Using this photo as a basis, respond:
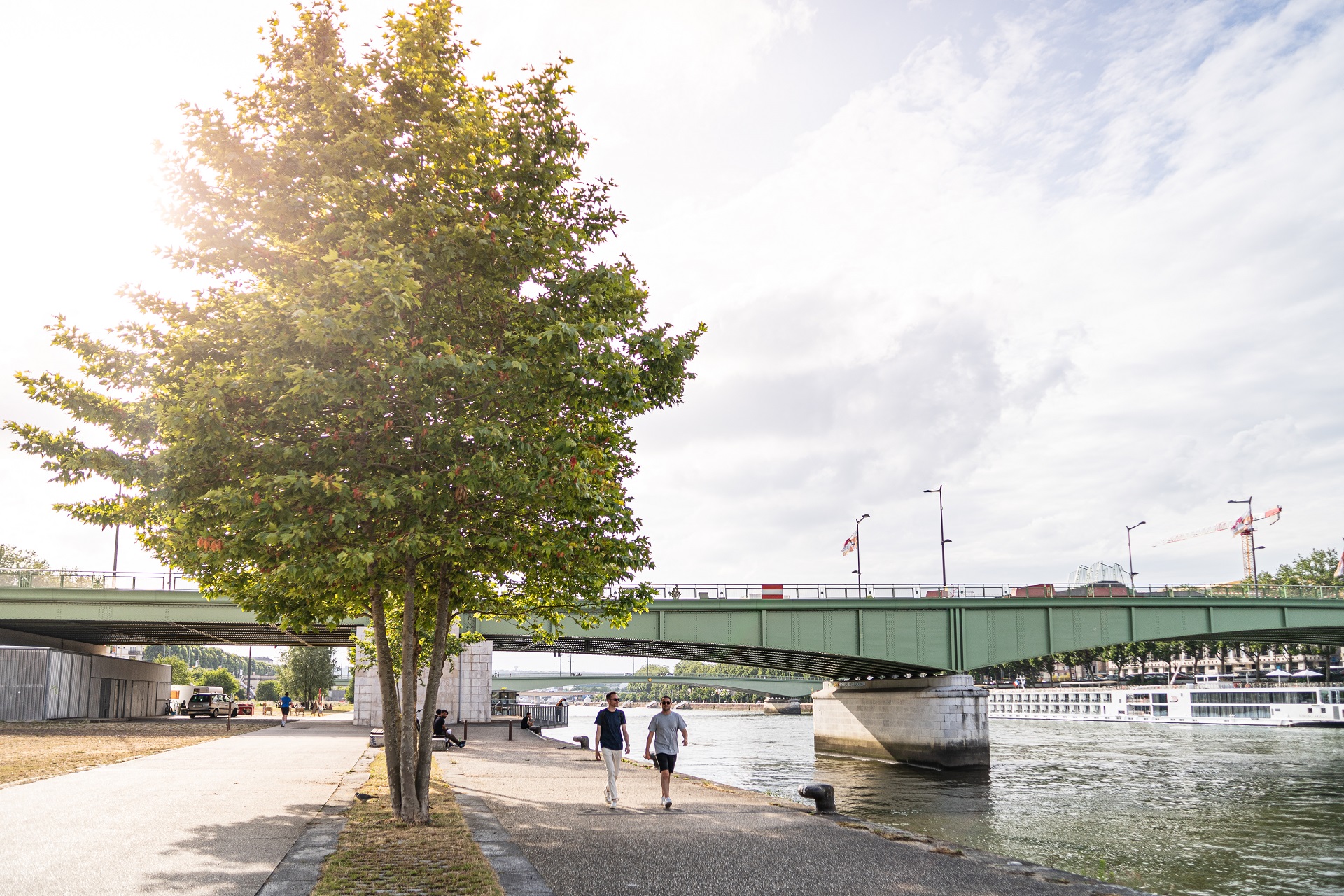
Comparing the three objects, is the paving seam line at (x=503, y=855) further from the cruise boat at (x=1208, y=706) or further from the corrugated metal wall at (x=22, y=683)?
the cruise boat at (x=1208, y=706)

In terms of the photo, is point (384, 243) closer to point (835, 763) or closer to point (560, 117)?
point (560, 117)

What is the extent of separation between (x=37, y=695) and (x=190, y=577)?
140 feet

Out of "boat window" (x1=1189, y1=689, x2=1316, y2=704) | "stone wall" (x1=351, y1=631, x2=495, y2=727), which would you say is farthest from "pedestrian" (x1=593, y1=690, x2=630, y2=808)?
Result: "boat window" (x1=1189, y1=689, x2=1316, y2=704)

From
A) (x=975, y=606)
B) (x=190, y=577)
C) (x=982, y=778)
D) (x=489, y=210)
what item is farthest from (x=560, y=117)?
(x=975, y=606)

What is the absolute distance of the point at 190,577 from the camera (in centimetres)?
1609

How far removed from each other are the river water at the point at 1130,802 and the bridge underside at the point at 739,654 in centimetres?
540

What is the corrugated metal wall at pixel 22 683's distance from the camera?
48344mm

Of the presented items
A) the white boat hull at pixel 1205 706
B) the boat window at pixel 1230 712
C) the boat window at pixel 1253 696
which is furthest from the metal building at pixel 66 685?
the boat window at pixel 1253 696

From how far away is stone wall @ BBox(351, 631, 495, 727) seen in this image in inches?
2044

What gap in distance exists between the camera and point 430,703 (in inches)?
614

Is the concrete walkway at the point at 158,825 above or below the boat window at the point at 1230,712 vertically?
above

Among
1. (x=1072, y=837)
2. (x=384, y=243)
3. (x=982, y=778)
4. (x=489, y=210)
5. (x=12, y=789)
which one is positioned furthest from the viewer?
(x=982, y=778)

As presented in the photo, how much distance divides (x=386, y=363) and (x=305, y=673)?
286 ft

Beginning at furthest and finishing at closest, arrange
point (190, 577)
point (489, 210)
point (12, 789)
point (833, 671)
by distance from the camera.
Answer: point (833, 671), point (12, 789), point (190, 577), point (489, 210)
